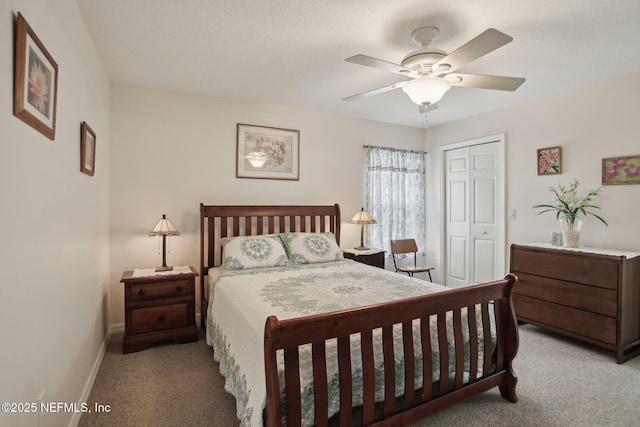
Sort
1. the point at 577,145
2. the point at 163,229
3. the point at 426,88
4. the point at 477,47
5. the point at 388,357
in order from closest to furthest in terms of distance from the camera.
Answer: the point at 388,357 → the point at 477,47 → the point at 426,88 → the point at 163,229 → the point at 577,145

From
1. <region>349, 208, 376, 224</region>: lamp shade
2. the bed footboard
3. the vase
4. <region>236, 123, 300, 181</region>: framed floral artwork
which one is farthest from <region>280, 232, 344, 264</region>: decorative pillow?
the vase

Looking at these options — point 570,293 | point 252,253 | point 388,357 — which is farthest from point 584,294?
point 252,253

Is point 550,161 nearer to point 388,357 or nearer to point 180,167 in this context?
point 388,357

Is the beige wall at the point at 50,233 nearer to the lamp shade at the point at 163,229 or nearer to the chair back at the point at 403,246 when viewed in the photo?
the lamp shade at the point at 163,229

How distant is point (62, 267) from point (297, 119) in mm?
2999

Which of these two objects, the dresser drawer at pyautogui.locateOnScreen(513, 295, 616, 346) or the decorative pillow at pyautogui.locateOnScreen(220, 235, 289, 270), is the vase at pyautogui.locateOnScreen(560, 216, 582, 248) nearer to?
the dresser drawer at pyautogui.locateOnScreen(513, 295, 616, 346)

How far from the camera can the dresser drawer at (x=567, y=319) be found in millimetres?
2750

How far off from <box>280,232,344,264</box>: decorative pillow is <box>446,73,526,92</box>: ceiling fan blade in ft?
6.58

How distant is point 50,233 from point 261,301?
1.16 meters

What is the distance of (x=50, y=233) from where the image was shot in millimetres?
1519

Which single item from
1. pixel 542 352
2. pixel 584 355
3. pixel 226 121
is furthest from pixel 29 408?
pixel 584 355

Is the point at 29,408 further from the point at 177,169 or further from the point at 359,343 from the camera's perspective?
the point at 177,169

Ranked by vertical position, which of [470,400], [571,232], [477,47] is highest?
[477,47]

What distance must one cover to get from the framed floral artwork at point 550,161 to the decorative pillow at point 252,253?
3.00m
